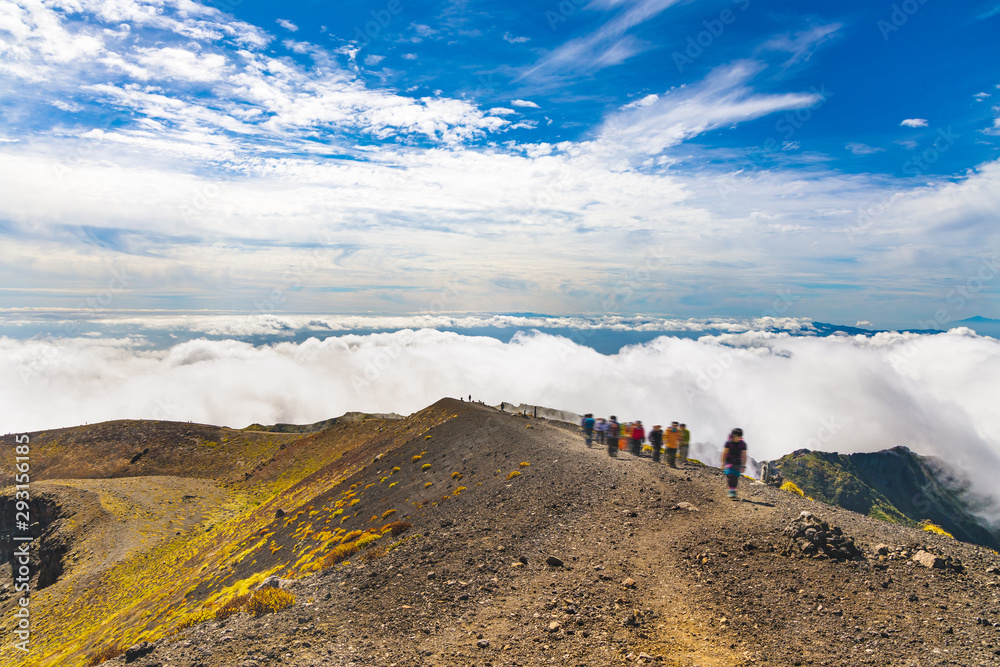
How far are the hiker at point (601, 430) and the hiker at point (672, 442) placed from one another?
5.78 metres

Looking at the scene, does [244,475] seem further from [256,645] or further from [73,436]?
[256,645]

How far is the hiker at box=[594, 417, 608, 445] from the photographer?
30516mm

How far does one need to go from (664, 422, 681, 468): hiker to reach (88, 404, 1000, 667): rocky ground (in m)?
5.95

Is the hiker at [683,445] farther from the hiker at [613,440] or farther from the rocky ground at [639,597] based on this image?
the rocky ground at [639,597]

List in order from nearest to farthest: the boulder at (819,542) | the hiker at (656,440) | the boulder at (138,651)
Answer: the boulder at (138,651)
the boulder at (819,542)
the hiker at (656,440)

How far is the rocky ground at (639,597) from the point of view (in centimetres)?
981

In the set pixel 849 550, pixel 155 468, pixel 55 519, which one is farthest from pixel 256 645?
pixel 155 468

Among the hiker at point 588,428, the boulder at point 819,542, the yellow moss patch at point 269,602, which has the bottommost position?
the yellow moss patch at point 269,602

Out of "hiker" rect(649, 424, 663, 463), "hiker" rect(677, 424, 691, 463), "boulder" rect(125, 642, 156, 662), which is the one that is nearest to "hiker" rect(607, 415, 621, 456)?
"hiker" rect(649, 424, 663, 463)

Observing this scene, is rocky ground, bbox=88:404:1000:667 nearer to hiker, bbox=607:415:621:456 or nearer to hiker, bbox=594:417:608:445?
hiker, bbox=607:415:621:456

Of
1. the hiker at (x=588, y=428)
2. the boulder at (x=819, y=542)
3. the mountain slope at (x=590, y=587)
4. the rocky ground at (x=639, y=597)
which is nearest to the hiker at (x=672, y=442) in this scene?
the mountain slope at (x=590, y=587)

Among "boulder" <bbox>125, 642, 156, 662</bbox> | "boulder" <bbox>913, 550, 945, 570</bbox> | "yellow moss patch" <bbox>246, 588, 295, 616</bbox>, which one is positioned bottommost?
"boulder" <bbox>125, 642, 156, 662</bbox>

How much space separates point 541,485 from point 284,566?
1503 cm

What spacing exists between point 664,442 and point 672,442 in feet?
7.06
